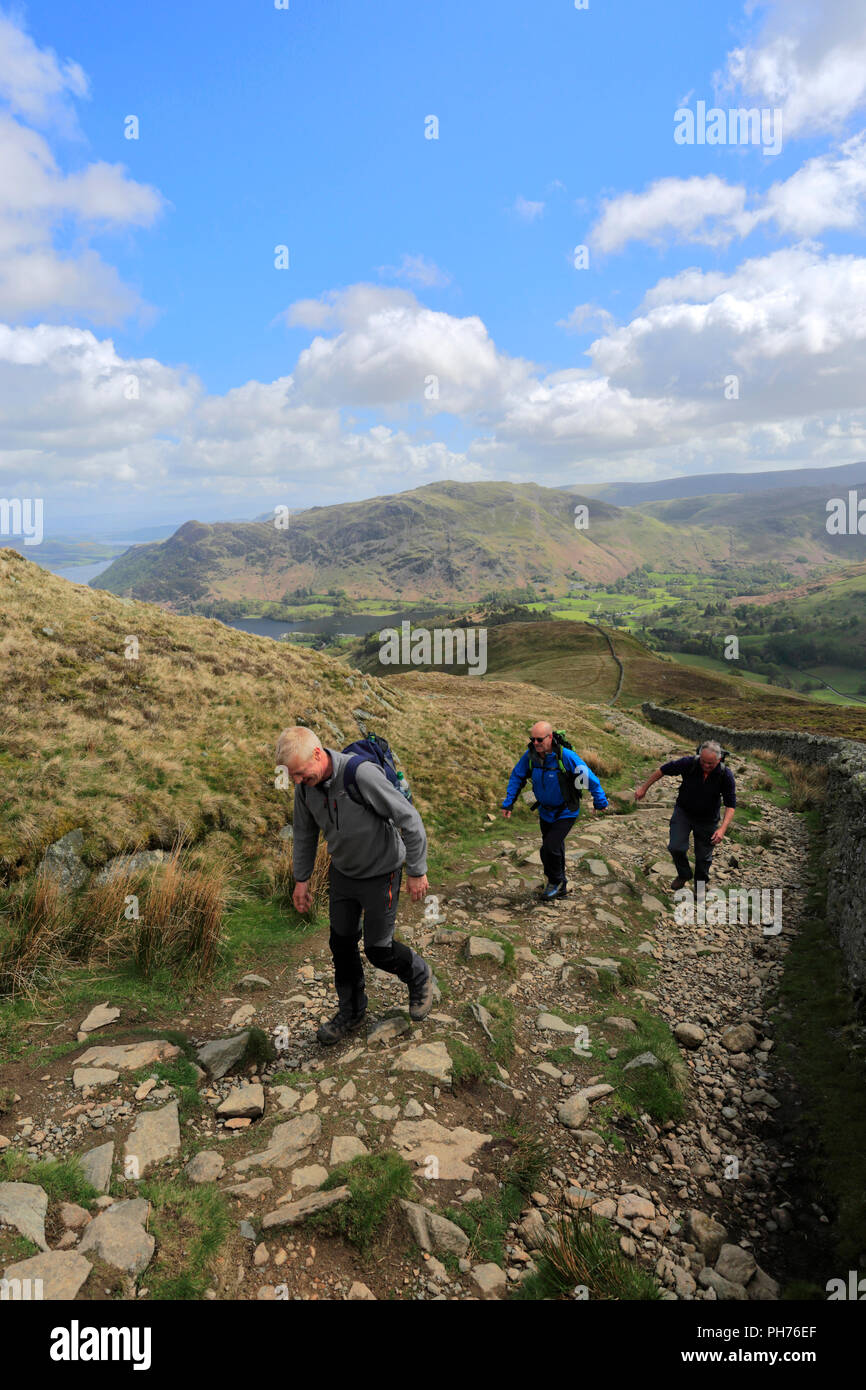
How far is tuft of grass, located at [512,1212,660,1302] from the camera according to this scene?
3.65 metres

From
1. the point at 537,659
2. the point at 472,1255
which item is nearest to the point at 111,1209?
the point at 472,1255

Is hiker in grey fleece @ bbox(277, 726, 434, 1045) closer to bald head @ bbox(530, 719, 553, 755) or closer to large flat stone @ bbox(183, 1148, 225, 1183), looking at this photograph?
large flat stone @ bbox(183, 1148, 225, 1183)

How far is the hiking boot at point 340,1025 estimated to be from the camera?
5961mm

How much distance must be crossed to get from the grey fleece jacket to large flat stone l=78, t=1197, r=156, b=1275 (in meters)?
2.71

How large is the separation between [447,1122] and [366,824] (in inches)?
101

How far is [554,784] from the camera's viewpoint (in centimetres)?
933

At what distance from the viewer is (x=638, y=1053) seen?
6.19 meters

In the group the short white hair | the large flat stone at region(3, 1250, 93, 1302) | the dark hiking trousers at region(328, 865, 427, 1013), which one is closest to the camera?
the large flat stone at region(3, 1250, 93, 1302)

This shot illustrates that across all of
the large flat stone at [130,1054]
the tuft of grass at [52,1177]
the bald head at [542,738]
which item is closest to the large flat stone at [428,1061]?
the large flat stone at [130,1054]

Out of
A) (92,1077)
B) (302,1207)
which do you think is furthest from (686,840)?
(92,1077)

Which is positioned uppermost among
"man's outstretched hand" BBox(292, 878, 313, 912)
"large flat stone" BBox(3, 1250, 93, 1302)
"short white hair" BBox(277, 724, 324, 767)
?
"short white hair" BBox(277, 724, 324, 767)

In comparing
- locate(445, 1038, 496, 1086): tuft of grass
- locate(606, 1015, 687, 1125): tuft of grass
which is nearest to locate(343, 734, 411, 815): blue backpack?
locate(445, 1038, 496, 1086): tuft of grass

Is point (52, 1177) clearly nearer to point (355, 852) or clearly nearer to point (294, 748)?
point (355, 852)
